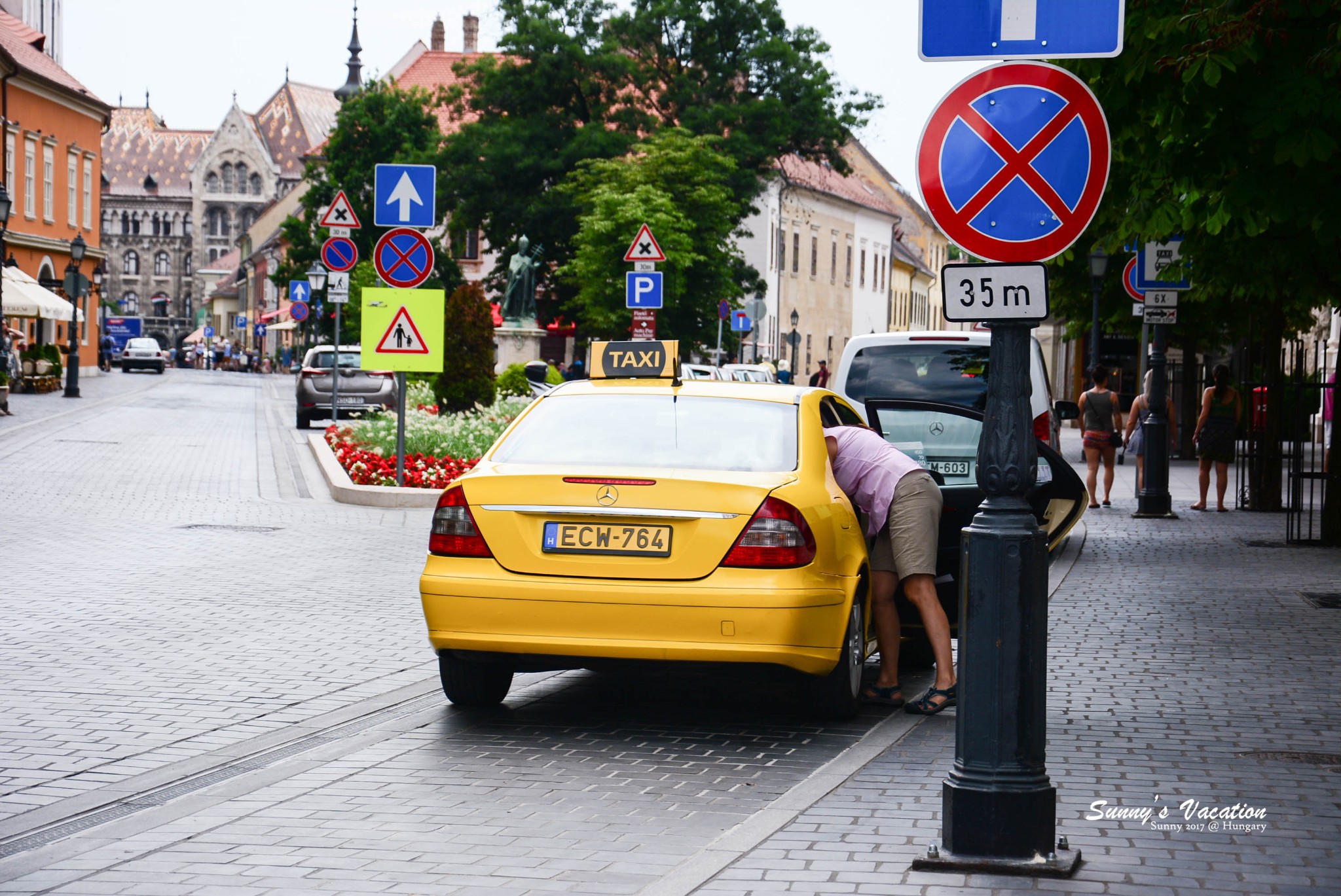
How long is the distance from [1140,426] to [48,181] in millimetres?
48550

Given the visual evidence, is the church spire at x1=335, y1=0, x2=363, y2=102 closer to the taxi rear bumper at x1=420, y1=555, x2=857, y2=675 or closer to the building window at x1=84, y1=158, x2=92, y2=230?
the building window at x1=84, y1=158, x2=92, y2=230

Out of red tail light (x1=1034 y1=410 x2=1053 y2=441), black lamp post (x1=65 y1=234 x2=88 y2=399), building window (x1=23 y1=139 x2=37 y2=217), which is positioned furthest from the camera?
building window (x1=23 y1=139 x2=37 y2=217)

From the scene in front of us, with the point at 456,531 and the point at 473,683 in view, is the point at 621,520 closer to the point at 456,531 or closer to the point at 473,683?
the point at 456,531

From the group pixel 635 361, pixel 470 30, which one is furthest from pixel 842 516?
pixel 470 30

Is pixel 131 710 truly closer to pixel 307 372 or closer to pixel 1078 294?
pixel 307 372

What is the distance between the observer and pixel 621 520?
23.5ft

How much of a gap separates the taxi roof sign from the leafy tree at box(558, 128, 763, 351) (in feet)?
108

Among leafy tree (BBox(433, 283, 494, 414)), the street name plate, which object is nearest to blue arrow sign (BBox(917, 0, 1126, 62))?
the street name plate

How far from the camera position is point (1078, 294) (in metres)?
34.0

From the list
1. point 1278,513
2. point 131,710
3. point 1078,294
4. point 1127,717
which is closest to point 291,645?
point 131,710

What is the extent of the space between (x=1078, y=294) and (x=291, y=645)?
87.5 feet

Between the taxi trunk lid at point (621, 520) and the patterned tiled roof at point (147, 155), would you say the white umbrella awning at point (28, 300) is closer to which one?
the taxi trunk lid at point (621, 520)

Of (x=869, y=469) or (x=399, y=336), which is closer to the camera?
(x=869, y=469)

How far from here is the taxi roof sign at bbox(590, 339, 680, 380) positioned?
8.69 metres
